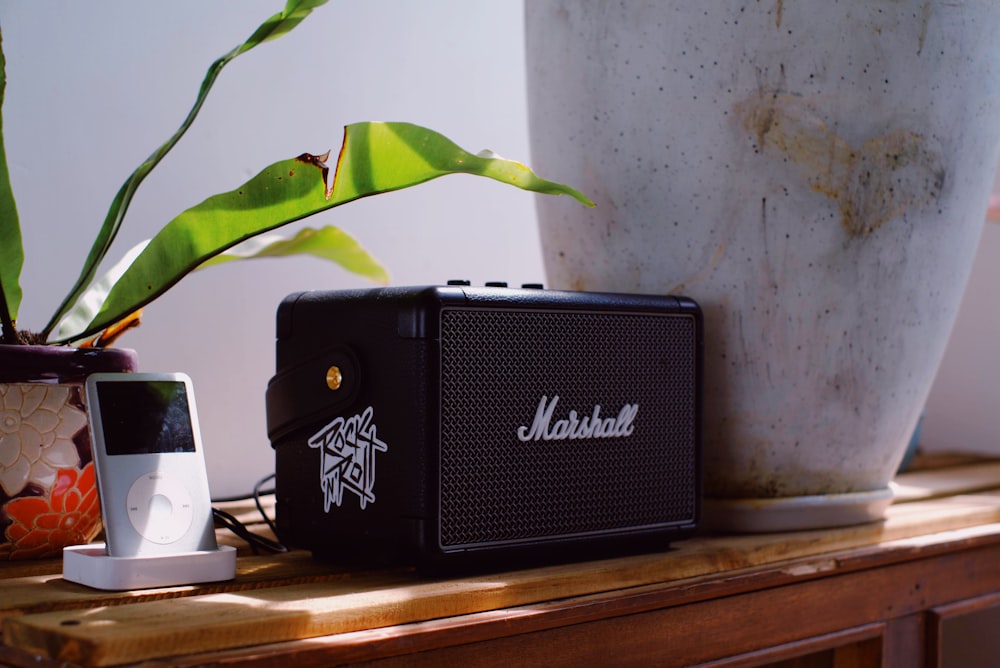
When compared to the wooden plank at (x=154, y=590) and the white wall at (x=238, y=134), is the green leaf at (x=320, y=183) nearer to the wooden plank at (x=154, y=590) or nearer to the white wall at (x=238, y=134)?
the wooden plank at (x=154, y=590)

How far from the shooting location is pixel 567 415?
0.69 m

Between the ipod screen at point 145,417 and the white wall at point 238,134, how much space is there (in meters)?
0.32

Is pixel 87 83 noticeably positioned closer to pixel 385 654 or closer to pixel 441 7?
pixel 441 7

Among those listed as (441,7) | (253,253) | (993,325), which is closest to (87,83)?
(253,253)

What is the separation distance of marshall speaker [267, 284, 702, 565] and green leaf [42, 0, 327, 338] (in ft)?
0.45

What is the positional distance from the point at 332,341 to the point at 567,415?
163 millimetres

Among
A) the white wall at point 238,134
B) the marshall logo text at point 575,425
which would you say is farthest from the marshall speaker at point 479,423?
the white wall at point 238,134

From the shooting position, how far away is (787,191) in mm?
816

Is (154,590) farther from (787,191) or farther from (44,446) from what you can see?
(787,191)

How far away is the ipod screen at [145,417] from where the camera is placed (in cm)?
63

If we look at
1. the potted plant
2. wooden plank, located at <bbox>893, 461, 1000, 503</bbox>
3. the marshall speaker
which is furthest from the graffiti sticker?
wooden plank, located at <bbox>893, 461, 1000, 503</bbox>

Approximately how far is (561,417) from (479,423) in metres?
0.07

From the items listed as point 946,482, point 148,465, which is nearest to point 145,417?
point 148,465

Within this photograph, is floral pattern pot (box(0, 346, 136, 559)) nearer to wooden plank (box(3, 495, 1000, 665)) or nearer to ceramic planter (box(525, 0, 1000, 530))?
wooden plank (box(3, 495, 1000, 665))
